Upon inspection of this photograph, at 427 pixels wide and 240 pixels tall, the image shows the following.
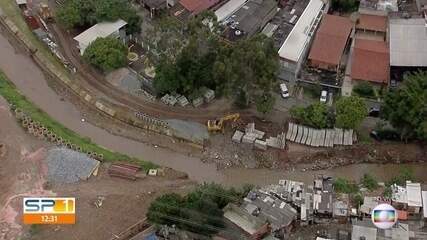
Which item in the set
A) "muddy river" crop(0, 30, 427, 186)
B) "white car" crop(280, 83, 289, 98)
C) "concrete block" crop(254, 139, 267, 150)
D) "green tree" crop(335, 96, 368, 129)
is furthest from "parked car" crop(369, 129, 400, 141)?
"concrete block" crop(254, 139, 267, 150)

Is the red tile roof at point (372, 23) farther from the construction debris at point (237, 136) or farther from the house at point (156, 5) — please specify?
the house at point (156, 5)

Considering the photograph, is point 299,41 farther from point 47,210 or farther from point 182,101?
point 47,210

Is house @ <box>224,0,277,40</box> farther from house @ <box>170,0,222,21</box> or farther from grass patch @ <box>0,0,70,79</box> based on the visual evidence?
grass patch @ <box>0,0,70,79</box>

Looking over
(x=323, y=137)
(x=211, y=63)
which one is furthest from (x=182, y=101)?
(x=323, y=137)

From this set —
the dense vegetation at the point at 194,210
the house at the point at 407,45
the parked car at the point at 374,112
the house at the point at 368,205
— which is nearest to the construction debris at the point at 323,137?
the parked car at the point at 374,112

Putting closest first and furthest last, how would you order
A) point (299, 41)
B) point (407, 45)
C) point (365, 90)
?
point (365, 90)
point (407, 45)
point (299, 41)

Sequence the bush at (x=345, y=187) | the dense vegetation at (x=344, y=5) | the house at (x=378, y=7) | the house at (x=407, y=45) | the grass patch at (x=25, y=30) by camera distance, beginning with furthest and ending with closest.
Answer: the dense vegetation at (x=344, y=5), the grass patch at (x=25, y=30), the house at (x=378, y=7), the house at (x=407, y=45), the bush at (x=345, y=187)
